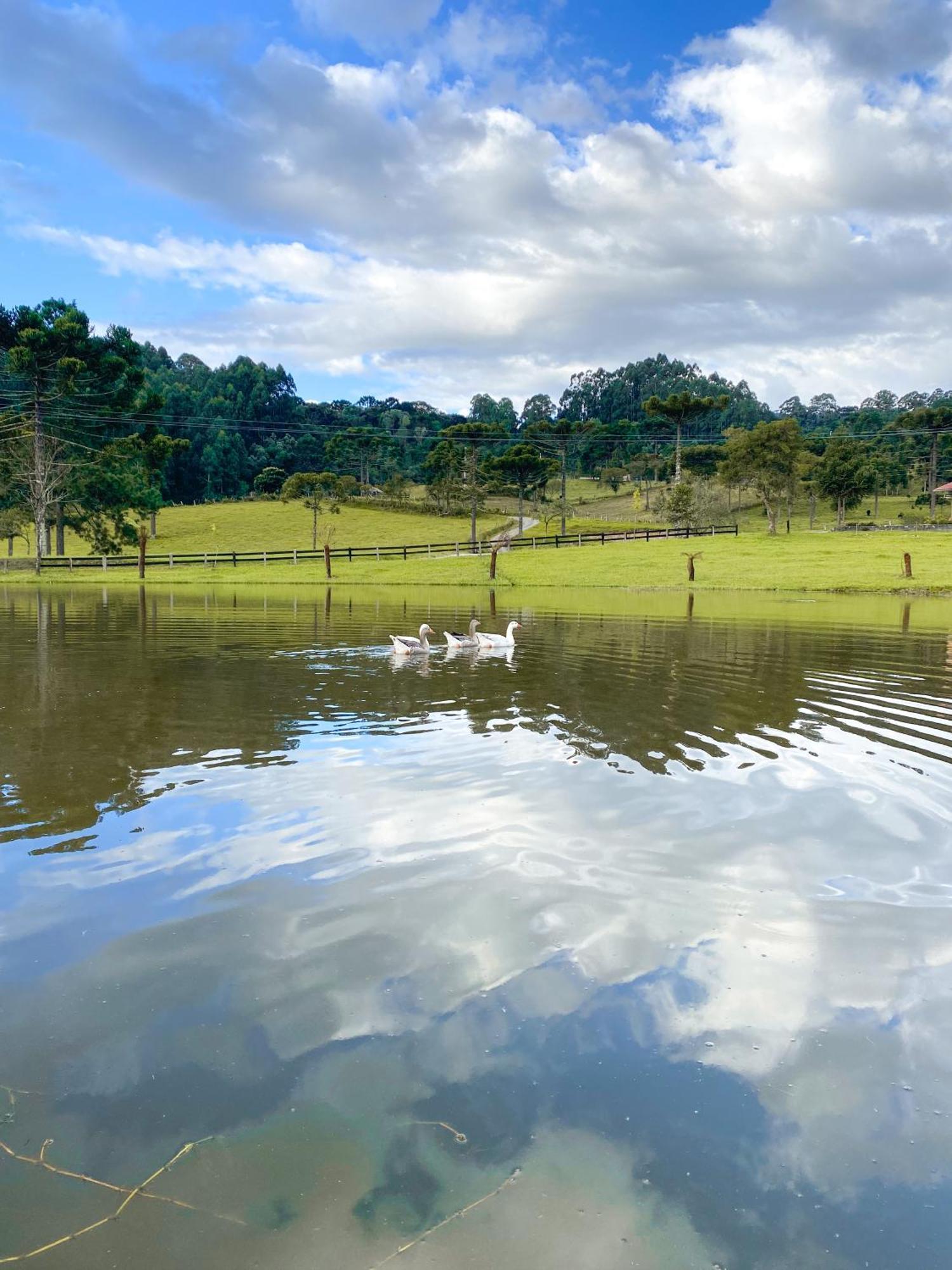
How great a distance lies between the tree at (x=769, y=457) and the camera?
88.1m

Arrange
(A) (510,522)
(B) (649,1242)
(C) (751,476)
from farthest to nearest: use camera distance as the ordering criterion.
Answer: (A) (510,522)
(C) (751,476)
(B) (649,1242)

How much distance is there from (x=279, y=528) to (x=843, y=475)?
199 ft

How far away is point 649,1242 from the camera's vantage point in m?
3.47

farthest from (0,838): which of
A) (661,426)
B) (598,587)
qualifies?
(661,426)

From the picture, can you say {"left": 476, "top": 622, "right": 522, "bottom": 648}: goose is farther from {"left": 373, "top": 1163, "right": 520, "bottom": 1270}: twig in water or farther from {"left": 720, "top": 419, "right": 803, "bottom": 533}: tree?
{"left": 720, "top": 419, "right": 803, "bottom": 533}: tree

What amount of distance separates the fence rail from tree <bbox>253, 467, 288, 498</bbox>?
51.9 metres

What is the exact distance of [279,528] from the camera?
328 feet

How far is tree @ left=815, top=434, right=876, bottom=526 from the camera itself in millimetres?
89562

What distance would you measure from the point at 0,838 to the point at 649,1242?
6426 mm

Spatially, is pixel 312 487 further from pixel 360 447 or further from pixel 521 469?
pixel 360 447

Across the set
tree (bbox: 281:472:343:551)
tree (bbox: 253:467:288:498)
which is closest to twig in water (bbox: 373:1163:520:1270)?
tree (bbox: 281:472:343:551)

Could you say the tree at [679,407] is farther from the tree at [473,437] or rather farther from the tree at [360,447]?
the tree at [360,447]

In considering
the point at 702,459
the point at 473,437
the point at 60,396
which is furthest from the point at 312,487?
the point at 702,459

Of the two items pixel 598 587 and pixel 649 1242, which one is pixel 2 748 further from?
pixel 598 587
